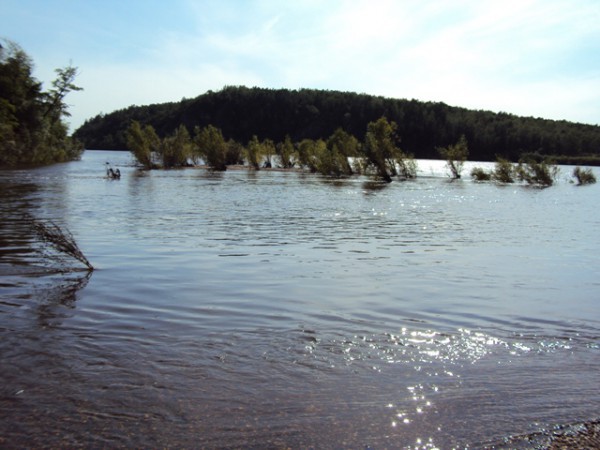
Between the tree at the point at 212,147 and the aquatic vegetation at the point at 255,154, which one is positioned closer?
the tree at the point at 212,147

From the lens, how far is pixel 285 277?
11.7m

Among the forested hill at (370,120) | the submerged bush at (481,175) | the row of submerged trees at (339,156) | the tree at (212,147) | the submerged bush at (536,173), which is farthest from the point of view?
the forested hill at (370,120)

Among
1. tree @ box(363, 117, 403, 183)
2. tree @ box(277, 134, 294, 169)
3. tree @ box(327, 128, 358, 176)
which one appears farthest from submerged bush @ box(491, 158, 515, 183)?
tree @ box(277, 134, 294, 169)

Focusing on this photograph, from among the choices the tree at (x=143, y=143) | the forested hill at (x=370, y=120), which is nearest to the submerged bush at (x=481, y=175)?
the tree at (x=143, y=143)

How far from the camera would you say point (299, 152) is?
8569cm

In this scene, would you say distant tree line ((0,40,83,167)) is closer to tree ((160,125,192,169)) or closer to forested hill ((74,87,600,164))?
tree ((160,125,192,169))

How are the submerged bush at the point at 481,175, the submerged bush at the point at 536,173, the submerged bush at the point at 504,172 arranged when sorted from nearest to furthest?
the submerged bush at the point at 536,173
the submerged bush at the point at 504,172
the submerged bush at the point at 481,175

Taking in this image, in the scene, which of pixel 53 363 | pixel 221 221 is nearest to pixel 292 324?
pixel 53 363

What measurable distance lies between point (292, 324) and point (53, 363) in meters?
3.35

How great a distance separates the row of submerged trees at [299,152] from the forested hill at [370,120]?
78.4 m

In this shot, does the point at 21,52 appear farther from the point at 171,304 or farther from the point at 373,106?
the point at 373,106

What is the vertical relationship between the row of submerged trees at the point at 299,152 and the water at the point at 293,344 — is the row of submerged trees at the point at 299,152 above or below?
above

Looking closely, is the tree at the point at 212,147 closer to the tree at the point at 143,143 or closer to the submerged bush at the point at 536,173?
the tree at the point at 143,143

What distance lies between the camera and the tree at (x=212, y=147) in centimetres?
8150
